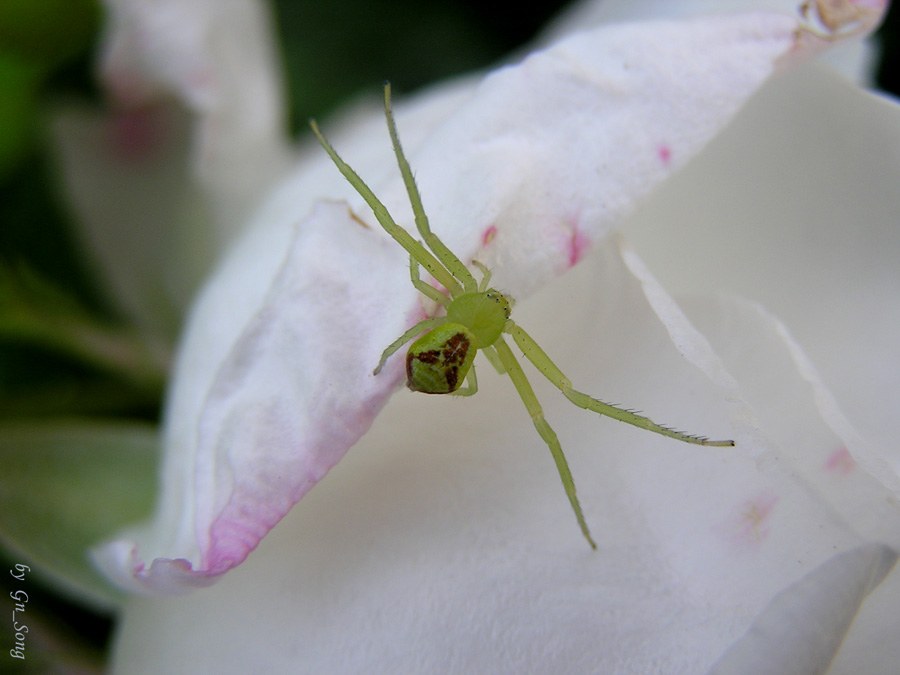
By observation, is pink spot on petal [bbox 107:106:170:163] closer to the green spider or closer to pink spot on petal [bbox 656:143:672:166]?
the green spider

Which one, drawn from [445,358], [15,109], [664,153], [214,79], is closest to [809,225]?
[664,153]

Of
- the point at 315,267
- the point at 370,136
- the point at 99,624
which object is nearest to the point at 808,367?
the point at 315,267

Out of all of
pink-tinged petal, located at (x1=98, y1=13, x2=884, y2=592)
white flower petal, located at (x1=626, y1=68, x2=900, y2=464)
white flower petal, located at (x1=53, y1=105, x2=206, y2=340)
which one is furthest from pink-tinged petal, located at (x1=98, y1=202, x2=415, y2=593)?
white flower petal, located at (x1=53, y1=105, x2=206, y2=340)

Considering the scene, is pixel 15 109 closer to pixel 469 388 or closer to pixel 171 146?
pixel 171 146

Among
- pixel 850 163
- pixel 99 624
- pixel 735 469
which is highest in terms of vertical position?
pixel 850 163

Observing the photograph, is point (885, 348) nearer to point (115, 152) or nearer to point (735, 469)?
point (735, 469)
